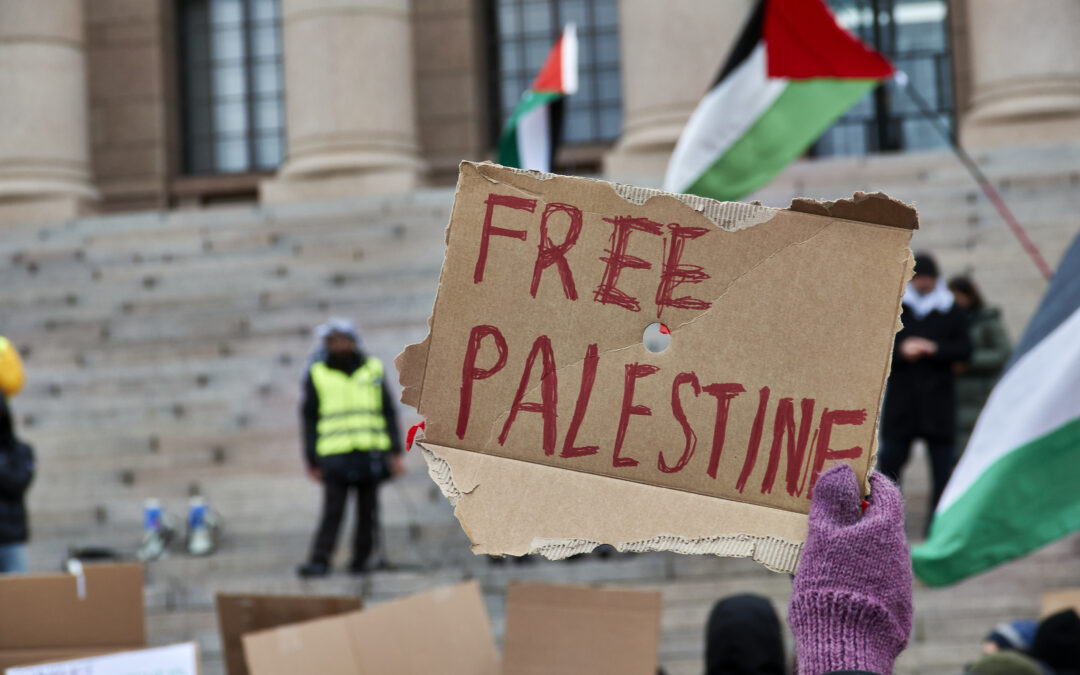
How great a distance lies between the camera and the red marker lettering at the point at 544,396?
2.32 metres

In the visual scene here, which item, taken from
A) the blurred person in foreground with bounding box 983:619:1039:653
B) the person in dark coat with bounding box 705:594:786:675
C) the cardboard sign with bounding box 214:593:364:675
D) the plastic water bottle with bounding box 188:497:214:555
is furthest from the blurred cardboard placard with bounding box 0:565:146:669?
the plastic water bottle with bounding box 188:497:214:555

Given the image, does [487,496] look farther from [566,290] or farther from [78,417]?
[78,417]

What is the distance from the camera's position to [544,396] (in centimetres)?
232

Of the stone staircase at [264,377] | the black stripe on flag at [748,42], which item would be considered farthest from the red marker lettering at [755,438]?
the black stripe on flag at [748,42]

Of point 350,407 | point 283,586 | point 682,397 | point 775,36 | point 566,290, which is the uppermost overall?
point 775,36

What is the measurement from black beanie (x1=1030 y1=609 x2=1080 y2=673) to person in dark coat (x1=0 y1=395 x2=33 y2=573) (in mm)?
4783

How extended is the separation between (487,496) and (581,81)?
21.5m

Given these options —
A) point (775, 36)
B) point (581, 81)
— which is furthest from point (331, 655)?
point (581, 81)

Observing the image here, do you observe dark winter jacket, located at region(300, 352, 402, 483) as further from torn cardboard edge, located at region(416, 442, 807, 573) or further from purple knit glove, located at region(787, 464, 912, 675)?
purple knit glove, located at region(787, 464, 912, 675)

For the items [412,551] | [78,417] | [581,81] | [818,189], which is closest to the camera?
[412,551]

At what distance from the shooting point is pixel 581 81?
76.7 feet

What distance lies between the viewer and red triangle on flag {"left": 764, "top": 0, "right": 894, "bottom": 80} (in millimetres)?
8203

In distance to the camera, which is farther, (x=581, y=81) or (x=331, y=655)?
(x=581, y=81)

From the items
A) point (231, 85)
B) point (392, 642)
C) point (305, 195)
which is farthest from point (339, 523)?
point (231, 85)
